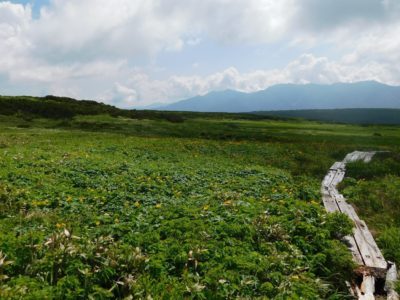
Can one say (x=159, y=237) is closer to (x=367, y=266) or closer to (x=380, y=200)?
(x=367, y=266)

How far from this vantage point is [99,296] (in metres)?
6.79

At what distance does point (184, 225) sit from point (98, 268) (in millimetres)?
3123

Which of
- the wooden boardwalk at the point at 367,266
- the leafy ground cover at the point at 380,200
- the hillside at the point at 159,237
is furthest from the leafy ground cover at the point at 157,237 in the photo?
the leafy ground cover at the point at 380,200

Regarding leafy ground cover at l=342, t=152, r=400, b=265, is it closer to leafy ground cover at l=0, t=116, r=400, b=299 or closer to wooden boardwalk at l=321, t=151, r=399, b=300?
wooden boardwalk at l=321, t=151, r=399, b=300

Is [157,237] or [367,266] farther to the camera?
[367,266]

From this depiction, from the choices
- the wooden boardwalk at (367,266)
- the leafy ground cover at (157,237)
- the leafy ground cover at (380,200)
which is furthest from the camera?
the leafy ground cover at (380,200)

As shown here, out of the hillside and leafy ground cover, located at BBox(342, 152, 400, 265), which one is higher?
the hillside

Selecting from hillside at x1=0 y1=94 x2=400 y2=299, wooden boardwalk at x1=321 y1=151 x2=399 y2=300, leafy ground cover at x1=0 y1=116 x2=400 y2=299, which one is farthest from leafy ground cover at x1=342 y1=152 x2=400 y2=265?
leafy ground cover at x1=0 y1=116 x2=400 y2=299

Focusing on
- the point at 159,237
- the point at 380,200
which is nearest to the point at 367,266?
the point at 159,237

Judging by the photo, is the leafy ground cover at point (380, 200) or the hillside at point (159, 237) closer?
the hillside at point (159, 237)

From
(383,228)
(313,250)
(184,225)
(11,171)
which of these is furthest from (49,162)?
(383,228)

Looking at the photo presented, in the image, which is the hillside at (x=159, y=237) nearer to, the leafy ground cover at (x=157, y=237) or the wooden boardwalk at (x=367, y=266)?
the leafy ground cover at (x=157, y=237)

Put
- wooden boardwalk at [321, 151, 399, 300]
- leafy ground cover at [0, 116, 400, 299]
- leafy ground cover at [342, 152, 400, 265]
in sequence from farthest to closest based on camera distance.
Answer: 1. leafy ground cover at [342, 152, 400, 265]
2. wooden boardwalk at [321, 151, 399, 300]
3. leafy ground cover at [0, 116, 400, 299]

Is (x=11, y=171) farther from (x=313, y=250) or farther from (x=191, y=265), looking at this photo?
(x=313, y=250)
